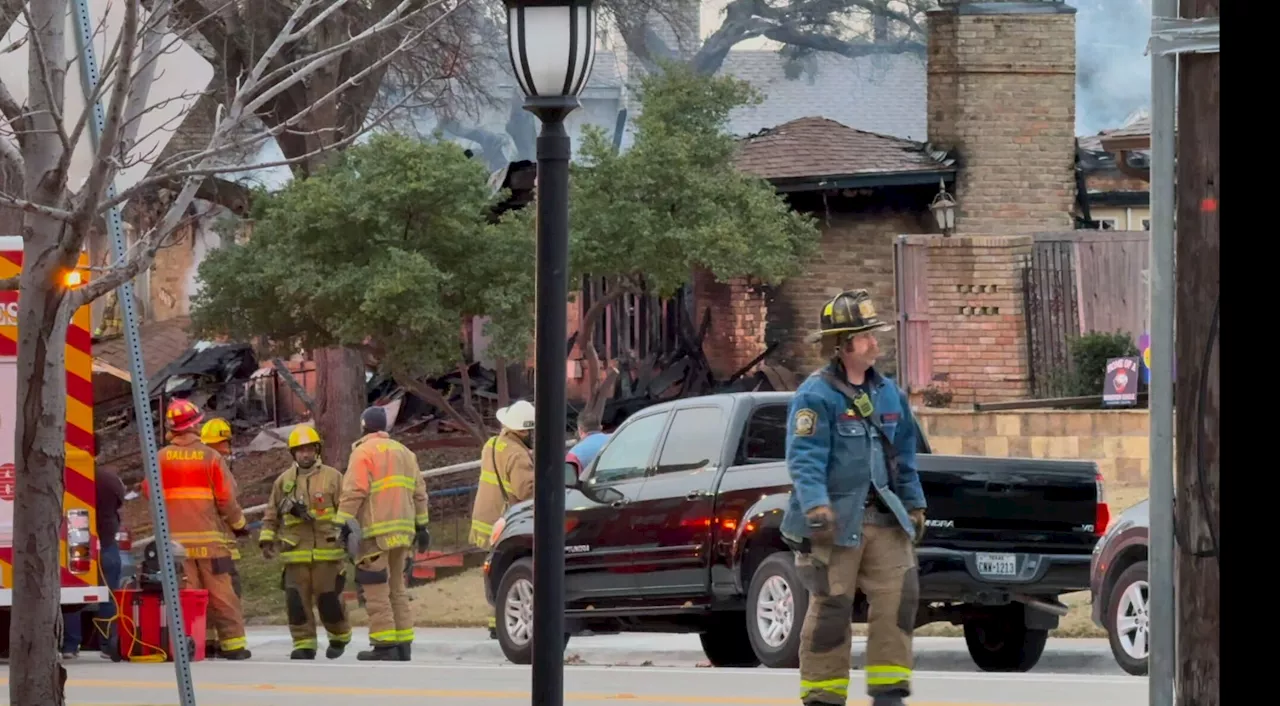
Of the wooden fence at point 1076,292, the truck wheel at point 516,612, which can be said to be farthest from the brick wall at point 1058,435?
the truck wheel at point 516,612

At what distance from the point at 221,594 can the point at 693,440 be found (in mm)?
3782

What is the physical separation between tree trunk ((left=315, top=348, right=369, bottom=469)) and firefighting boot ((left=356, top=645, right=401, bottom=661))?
41.5ft

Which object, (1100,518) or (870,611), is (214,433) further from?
(870,611)

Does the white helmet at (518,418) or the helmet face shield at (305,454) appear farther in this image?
the white helmet at (518,418)

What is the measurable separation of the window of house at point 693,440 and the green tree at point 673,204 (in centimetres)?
1013

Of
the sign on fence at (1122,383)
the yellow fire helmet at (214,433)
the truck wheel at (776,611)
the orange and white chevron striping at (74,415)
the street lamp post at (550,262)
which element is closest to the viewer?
the street lamp post at (550,262)

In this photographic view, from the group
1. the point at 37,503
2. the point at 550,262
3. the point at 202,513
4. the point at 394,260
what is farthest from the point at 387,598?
the point at 394,260

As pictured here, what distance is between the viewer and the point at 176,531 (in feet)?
47.1

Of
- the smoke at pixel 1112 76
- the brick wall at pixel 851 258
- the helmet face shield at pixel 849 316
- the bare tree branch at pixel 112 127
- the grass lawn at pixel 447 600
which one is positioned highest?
the smoke at pixel 1112 76

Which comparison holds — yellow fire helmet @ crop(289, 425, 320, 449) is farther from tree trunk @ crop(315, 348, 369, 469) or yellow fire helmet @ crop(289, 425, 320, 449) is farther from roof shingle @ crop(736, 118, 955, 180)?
roof shingle @ crop(736, 118, 955, 180)

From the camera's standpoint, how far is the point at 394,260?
22562 millimetres

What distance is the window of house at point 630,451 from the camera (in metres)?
13.4

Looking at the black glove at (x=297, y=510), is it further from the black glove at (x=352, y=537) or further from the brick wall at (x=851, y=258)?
the brick wall at (x=851, y=258)
